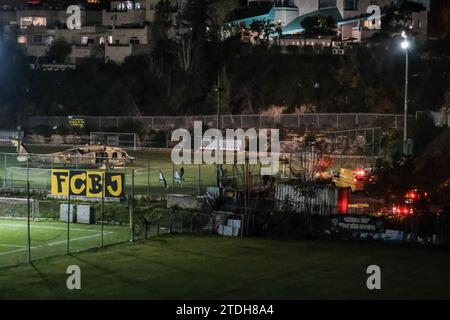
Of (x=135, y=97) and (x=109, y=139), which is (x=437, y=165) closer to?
(x=109, y=139)

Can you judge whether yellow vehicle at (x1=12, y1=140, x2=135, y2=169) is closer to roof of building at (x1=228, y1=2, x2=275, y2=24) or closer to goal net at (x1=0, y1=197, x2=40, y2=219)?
goal net at (x1=0, y1=197, x2=40, y2=219)

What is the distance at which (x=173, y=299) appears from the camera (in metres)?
21.3

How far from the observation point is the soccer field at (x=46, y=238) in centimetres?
2958

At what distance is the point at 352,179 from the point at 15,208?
17.3 metres

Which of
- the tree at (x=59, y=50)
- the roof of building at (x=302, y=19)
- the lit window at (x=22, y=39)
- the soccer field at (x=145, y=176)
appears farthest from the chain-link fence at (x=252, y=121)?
the lit window at (x=22, y=39)

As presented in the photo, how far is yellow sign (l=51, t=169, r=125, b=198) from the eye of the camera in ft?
121

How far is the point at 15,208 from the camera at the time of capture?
39000 millimetres

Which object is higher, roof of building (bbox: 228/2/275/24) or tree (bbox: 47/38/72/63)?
roof of building (bbox: 228/2/275/24)

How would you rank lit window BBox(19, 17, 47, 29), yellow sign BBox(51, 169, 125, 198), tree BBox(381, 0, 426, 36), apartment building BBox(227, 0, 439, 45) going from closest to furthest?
yellow sign BBox(51, 169, 125, 198) < tree BBox(381, 0, 426, 36) < apartment building BBox(227, 0, 439, 45) < lit window BBox(19, 17, 47, 29)

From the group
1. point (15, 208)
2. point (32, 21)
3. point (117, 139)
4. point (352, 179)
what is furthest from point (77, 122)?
point (32, 21)

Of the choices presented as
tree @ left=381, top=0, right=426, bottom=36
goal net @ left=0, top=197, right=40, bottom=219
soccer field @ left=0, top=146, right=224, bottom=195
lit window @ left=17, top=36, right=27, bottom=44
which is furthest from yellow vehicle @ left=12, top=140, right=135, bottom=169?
lit window @ left=17, top=36, right=27, bottom=44

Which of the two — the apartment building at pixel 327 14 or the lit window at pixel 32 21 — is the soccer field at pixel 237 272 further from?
the lit window at pixel 32 21

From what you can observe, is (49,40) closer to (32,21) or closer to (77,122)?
(32,21)

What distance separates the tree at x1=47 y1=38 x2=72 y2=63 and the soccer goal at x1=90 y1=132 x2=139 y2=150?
37182mm
